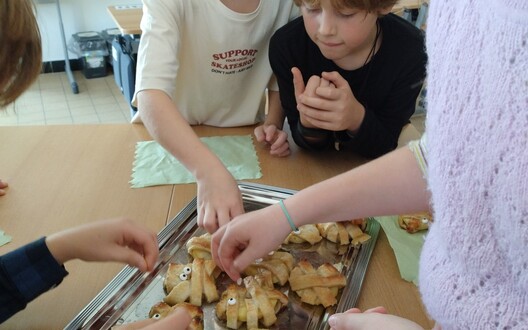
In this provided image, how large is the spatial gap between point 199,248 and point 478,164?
0.54 m

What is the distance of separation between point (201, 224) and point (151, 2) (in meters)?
0.55

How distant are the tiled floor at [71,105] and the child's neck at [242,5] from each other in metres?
1.99

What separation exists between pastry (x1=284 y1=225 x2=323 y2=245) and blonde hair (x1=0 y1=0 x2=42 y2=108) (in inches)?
19.8

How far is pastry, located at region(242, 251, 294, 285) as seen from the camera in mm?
759

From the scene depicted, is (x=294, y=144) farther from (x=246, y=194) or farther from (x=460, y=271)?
(x=460, y=271)

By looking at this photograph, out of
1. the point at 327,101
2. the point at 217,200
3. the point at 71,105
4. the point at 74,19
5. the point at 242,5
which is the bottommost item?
the point at 71,105

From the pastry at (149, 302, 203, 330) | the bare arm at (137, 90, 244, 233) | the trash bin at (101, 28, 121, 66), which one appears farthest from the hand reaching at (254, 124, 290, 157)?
the trash bin at (101, 28, 121, 66)

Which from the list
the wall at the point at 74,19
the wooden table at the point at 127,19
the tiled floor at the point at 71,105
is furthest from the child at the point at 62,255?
the wall at the point at 74,19

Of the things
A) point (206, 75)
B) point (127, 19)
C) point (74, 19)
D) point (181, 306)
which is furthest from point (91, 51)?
point (181, 306)

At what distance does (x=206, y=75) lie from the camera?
1231 mm

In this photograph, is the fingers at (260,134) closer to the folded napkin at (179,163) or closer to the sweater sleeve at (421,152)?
the folded napkin at (179,163)

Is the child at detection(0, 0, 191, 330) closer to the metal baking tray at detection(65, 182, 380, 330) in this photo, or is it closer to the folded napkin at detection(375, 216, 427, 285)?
the metal baking tray at detection(65, 182, 380, 330)

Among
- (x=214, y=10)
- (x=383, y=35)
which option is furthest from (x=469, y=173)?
(x=214, y=10)

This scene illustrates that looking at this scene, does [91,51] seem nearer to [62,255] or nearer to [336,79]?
[336,79]
